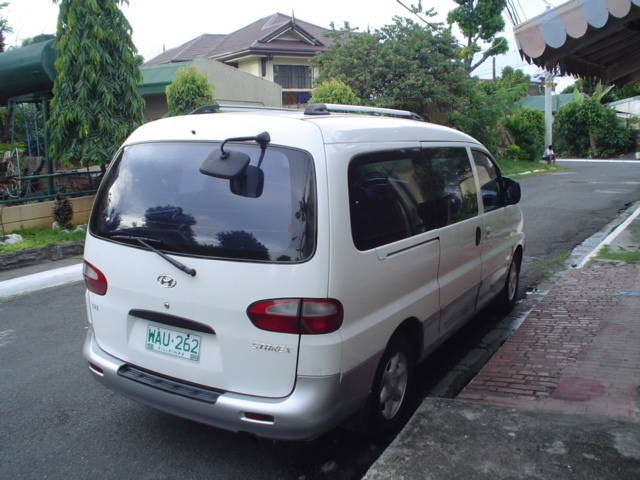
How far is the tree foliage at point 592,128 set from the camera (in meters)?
37.9

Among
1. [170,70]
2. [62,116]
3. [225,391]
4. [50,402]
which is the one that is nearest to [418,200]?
[225,391]

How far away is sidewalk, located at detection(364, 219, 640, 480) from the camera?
9.93ft

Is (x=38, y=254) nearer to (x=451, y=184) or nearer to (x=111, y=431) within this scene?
(x=111, y=431)

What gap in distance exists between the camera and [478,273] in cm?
495

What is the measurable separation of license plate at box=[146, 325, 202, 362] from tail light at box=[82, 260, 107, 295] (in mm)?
427

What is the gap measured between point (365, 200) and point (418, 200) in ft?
2.32

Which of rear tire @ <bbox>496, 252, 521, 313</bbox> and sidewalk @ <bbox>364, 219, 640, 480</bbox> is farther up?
rear tire @ <bbox>496, 252, 521, 313</bbox>

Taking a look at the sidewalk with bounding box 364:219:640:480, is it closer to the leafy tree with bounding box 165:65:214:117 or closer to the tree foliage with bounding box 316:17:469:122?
the leafy tree with bounding box 165:65:214:117

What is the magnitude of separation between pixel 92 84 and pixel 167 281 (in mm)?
8856

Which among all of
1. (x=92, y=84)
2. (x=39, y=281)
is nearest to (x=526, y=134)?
(x=92, y=84)

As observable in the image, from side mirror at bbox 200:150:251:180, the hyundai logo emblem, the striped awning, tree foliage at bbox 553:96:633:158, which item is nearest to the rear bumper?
the hyundai logo emblem

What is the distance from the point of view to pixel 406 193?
3.81 meters

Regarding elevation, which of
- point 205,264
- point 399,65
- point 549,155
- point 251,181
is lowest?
point 205,264

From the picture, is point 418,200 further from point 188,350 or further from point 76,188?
point 76,188
